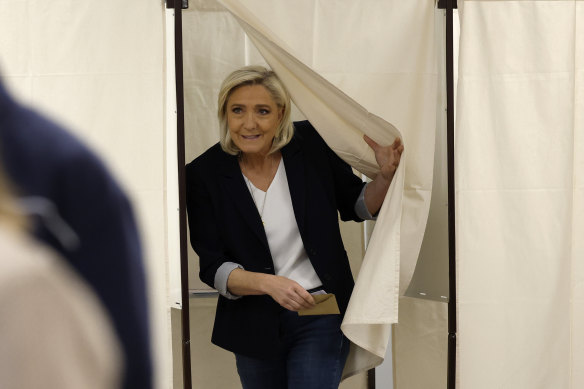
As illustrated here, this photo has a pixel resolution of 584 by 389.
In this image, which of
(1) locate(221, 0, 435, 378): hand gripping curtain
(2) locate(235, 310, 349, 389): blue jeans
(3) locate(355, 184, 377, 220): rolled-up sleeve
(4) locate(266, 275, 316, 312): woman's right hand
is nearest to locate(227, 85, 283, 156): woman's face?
(1) locate(221, 0, 435, 378): hand gripping curtain

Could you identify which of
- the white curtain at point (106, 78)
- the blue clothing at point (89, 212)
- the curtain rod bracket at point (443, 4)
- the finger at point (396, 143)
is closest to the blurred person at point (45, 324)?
the blue clothing at point (89, 212)

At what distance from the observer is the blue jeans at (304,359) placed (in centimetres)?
295

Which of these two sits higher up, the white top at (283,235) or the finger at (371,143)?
the finger at (371,143)

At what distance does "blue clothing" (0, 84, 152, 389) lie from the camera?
273 cm

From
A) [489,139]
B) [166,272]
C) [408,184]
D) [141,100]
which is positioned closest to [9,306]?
[166,272]

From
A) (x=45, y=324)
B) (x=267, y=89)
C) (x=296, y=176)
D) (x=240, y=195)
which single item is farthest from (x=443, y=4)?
(x=45, y=324)

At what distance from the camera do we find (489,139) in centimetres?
298

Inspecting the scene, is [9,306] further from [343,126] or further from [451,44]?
[451,44]

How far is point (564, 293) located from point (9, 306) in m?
1.85

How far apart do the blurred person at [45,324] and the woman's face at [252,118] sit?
77 centimetres

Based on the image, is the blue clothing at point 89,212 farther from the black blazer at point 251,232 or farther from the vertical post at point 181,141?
the black blazer at point 251,232

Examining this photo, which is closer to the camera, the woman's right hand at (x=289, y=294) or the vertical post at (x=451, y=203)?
the woman's right hand at (x=289, y=294)

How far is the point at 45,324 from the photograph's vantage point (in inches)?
105

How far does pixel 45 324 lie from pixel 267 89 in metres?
1.13
